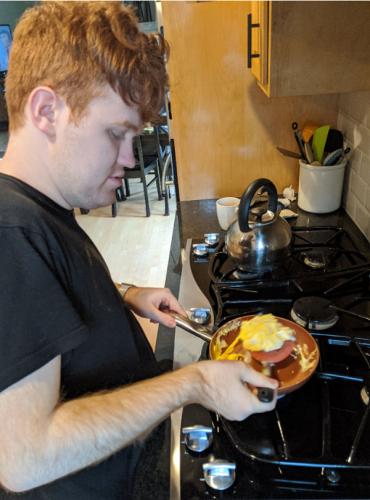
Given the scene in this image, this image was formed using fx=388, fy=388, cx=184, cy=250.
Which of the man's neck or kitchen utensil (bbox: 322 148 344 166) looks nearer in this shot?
the man's neck

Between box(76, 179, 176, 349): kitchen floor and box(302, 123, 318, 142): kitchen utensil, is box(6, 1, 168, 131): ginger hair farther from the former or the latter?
box(76, 179, 176, 349): kitchen floor

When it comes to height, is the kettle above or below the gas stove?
above

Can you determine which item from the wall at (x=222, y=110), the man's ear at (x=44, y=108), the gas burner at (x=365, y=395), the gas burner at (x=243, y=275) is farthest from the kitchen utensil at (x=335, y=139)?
the man's ear at (x=44, y=108)

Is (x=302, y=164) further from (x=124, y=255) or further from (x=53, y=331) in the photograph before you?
(x=124, y=255)

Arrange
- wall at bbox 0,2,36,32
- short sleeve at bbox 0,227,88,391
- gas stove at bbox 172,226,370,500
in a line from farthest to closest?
wall at bbox 0,2,36,32 < gas stove at bbox 172,226,370,500 < short sleeve at bbox 0,227,88,391

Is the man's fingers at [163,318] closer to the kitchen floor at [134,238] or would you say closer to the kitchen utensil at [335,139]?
the kitchen utensil at [335,139]

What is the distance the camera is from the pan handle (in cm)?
85

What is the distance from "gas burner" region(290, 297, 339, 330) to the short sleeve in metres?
0.51

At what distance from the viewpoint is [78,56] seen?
0.58m

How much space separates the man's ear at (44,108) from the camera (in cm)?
57

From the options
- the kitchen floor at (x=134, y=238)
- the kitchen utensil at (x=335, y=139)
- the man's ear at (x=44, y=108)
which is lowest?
the kitchen floor at (x=134, y=238)

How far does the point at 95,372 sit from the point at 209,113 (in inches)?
46.2

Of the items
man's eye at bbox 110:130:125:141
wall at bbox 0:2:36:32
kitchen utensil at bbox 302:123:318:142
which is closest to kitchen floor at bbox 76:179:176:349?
kitchen utensil at bbox 302:123:318:142

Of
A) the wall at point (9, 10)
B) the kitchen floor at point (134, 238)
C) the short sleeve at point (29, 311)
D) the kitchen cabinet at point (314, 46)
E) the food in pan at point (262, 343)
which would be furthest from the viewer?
the wall at point (9, 10)
